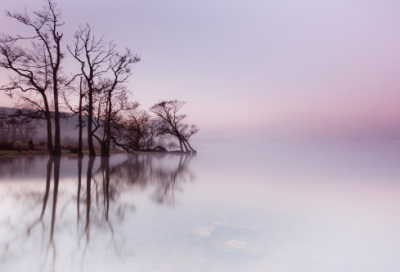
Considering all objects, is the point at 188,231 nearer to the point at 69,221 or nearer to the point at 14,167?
the point at 69,221

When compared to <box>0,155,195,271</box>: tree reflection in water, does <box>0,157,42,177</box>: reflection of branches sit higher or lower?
higher

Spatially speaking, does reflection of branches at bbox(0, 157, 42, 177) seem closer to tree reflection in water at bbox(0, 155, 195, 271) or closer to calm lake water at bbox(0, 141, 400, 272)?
calm lake water at bbox(0, 141, 400, 272)

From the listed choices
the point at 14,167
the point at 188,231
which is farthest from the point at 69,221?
the point at 14,167

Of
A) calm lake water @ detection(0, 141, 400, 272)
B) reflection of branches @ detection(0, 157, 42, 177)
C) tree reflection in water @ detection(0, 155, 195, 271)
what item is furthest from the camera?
reflection of branches @ detection(0, 157, 42, 177)

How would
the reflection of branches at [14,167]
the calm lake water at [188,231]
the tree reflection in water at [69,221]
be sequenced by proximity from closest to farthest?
the calm lake water at [188,231] → the tree reflection in water at [69,221] → the reflection of branches at [14,167]

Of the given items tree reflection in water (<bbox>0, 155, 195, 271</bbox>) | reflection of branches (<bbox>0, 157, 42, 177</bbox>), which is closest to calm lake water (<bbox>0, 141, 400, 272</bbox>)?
tree reflection in water (<bbox>0, 155, 195, 271</bbox>)

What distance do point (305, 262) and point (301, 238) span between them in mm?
1021

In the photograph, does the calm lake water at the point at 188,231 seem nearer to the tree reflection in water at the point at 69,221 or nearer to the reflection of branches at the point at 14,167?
the tree reflection in water at the point at 69,221

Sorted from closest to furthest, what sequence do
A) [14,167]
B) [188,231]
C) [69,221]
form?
1. [188,231]
2. [69,221]
3. [14,167]

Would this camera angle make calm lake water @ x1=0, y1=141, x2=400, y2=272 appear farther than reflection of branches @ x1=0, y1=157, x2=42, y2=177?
No

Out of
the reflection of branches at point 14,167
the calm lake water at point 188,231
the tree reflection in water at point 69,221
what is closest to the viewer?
the calm lake water at point 188,231

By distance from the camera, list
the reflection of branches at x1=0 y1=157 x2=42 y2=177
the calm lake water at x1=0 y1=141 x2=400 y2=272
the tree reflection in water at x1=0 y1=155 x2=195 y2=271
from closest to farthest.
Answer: the calm lake water at x1=0 y1=141 x2=400 y2=272 → the tree reflection in water at x1=0 y1=155 x2=195 y2=271 → the reflection of branches at x1=0 y1=157 x2=42 y2=177

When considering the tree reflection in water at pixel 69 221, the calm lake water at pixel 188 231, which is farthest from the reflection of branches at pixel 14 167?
the tree reflection in water at pixel 69 221

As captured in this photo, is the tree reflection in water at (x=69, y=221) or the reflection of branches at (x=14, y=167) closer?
the tree reflection in water at (x=69, y=221)
